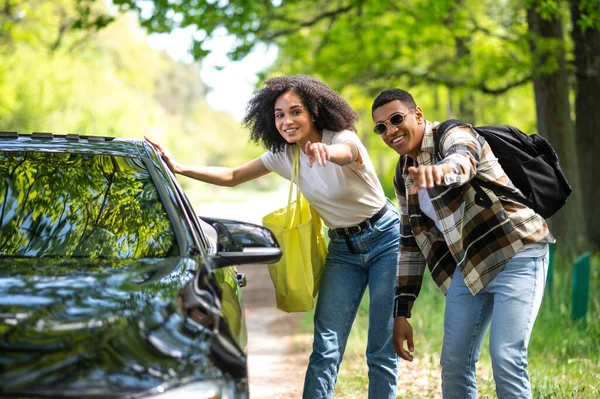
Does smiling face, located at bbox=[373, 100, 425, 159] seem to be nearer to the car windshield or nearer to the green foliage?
the car windshield

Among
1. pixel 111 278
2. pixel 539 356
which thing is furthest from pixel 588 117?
pixel 111 278

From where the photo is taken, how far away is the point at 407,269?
4246mm

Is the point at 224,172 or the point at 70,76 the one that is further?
the point at 70,76

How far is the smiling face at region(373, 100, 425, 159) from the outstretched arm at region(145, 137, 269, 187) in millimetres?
1086

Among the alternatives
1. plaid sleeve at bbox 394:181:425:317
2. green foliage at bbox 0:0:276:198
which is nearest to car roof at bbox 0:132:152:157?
plaid sleeve at bbox 394:181:425:317

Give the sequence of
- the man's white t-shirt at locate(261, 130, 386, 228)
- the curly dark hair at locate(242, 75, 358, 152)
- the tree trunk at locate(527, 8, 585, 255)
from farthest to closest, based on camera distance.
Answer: the tree trunk at locate(527, 8, 585, 255) → the curly dark hair at locate(242, 75, 358, 152) → the man's white t-shirt at locate(261, 130, 386, 228)

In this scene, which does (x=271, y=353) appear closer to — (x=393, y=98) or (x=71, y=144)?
(x=71, y=144)

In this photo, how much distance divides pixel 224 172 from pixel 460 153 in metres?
1.86

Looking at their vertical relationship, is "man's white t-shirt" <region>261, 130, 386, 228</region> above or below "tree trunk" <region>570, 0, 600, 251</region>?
below

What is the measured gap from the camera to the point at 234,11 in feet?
43.8

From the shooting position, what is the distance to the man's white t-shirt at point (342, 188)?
4.32m

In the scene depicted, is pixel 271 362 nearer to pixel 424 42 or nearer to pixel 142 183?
pixel 142 183

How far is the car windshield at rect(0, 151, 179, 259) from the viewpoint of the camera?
3.46 m

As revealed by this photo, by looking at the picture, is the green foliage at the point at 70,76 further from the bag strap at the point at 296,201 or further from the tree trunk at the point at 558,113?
the bag strap at the point at 296,201
